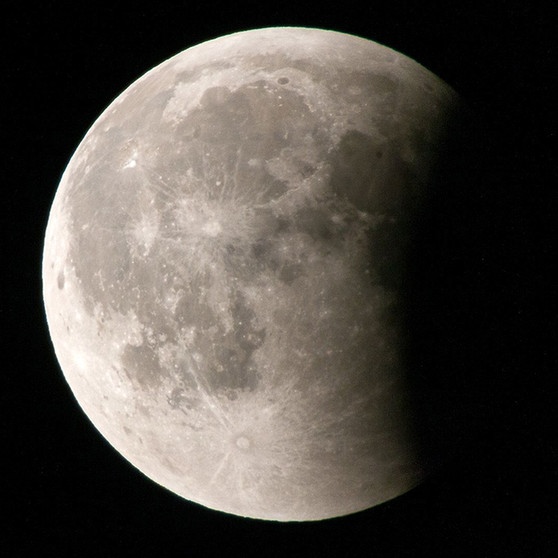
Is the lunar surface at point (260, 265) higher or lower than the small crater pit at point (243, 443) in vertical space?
higher

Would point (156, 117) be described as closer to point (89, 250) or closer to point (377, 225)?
point (89, 250)

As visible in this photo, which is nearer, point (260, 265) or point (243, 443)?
point (260, 265)

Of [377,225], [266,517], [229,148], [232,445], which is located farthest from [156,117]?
[266,517]

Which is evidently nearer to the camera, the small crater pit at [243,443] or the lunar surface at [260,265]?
the lunar surface at [260,265]

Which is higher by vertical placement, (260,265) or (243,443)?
(260,265)

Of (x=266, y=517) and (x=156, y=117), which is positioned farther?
(x=266, y=517)

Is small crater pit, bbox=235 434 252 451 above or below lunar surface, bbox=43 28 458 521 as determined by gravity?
below

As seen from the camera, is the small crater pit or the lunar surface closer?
the lunar surface

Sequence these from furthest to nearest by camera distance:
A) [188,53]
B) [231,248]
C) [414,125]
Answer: [188,53] < [414,125] < [231,248]
